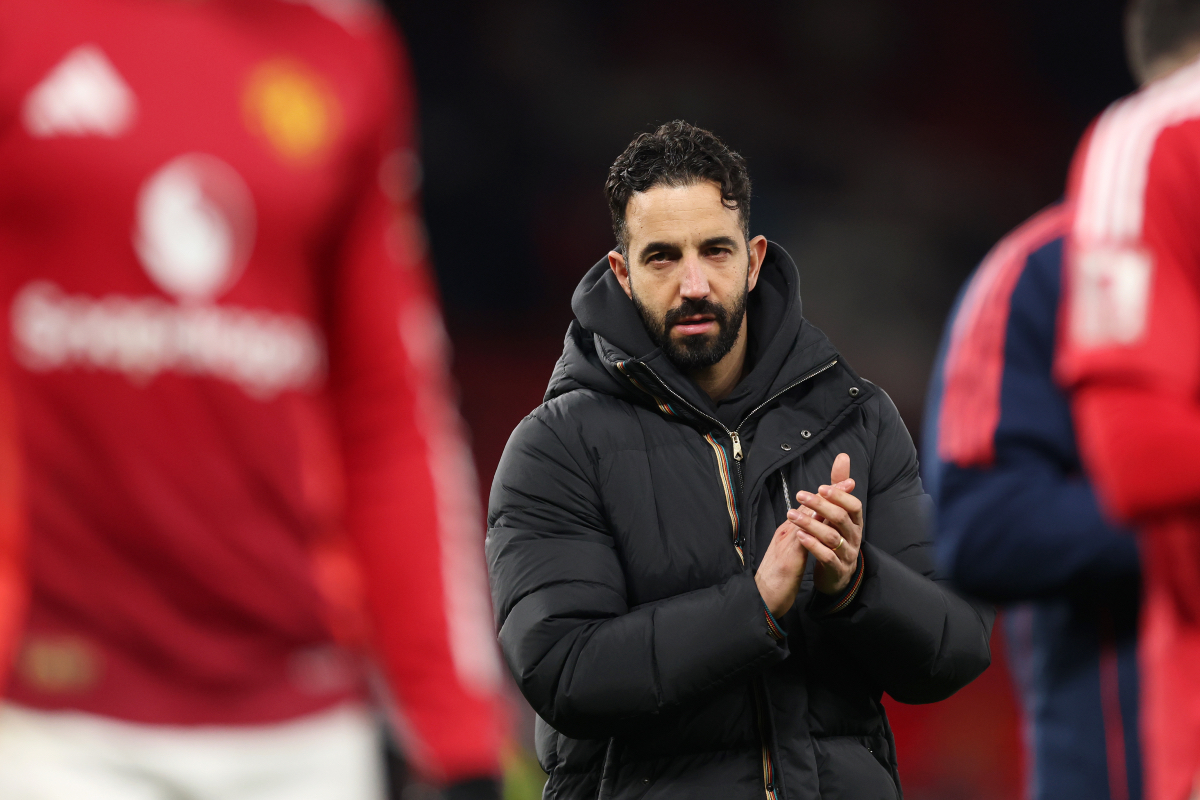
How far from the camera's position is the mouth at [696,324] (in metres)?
2.29

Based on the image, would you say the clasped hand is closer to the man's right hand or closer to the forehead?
the man's right hand

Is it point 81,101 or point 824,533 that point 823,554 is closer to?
point 824,533

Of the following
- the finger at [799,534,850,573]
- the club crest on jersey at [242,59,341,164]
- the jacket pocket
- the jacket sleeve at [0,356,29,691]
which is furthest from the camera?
the jacket pocket

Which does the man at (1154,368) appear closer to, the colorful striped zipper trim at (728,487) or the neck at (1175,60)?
the neck at (1175,60)

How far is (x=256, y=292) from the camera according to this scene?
54.7 inches

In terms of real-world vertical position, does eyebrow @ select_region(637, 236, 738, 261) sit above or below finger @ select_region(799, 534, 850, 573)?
above

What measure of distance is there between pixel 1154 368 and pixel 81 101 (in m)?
1.08

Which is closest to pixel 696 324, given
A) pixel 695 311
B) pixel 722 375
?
pixel 695 311

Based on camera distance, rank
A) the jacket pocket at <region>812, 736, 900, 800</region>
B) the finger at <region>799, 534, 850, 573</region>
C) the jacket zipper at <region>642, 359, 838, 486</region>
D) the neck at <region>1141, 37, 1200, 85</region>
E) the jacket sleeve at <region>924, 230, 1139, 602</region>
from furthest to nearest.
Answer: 1. the jacket zipper at <region>642, 359, 838, 486</region>
2. the jacket pocket at <region>812, 736, 900, 800</region>
3. the finger at <region>799, 534, 850, 573</region>
4. the neck at <region>1141, 37, 1200, 85</region>
5. the jacket sleeve at <region>924, 230, 1139, 602</region>

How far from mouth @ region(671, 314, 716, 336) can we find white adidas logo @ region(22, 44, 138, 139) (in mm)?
1119

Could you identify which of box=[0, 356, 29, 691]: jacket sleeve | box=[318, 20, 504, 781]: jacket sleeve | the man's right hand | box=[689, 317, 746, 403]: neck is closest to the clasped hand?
the man's right hand

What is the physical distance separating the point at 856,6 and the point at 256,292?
39.1 ft

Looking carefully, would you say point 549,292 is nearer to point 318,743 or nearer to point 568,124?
point 568,124

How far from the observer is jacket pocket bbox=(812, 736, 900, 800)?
6.93ft
